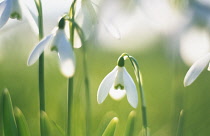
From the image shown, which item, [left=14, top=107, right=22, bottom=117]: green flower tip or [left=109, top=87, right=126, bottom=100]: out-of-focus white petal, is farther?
[left=109, top=87, right=126, bottom=100]: out-of-focus white petal

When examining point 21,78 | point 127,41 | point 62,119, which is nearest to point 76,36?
point 62,119

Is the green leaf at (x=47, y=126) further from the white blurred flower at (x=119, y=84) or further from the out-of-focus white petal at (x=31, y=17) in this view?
the out-of-focus white petal at (x=31, y=17)

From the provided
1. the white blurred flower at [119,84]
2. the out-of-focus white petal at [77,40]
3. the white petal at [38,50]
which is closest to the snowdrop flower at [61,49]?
the white petal at [38,50]

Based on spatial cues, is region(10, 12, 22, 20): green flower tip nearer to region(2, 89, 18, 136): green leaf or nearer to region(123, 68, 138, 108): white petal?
region(2, 89, 18, 136): green leaf

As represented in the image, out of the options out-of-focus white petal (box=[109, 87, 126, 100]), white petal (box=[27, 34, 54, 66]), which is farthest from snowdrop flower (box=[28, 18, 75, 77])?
out-of-focus white petal (box=[109, 87, 126, 100])

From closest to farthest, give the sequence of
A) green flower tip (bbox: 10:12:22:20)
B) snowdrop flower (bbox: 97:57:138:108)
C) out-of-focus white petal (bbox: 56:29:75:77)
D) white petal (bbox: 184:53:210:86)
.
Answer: out-of-focus white petal (bbox: 56:29:75:77)
white petal (bbox: 184:53:210:86)
snowdrop flower (bbox: 97:57:138:108)
green flower tip (bbox: 10:12:22:20)

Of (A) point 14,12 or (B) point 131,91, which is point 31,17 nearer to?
(A) point 14,12

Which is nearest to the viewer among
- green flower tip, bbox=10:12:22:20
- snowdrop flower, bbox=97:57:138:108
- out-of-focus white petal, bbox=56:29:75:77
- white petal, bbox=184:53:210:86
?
out-of-focus white petal, bbox=56:29:75:77

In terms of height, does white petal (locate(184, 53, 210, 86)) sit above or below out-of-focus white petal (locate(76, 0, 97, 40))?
below

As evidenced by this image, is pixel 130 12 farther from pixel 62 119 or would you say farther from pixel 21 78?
pixel 21 78
